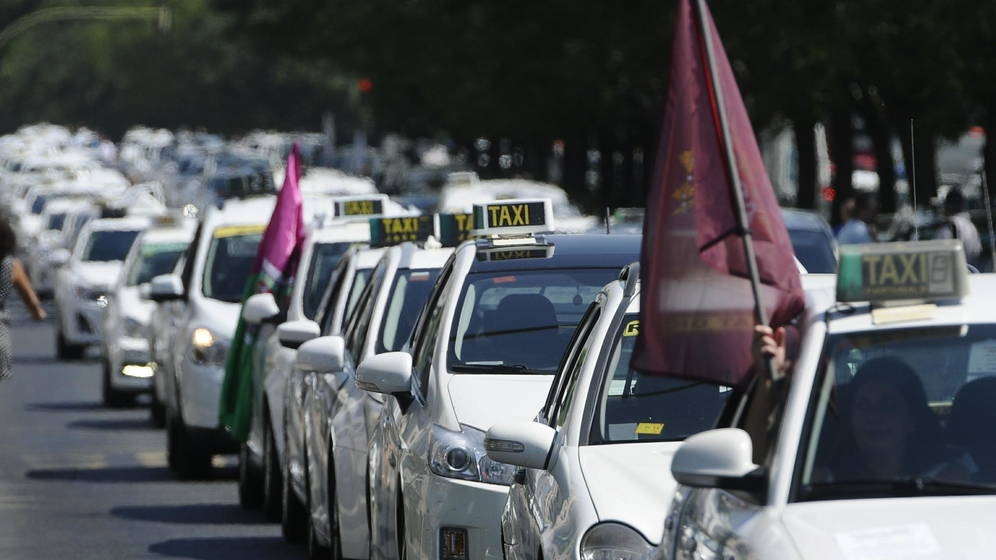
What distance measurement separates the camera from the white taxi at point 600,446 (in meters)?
6.53

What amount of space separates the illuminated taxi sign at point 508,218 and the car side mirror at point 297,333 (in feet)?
5.31

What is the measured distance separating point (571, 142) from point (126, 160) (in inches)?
1929

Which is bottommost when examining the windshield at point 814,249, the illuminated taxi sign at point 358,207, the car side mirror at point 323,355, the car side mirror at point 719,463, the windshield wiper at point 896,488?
the windshield at point 814,249

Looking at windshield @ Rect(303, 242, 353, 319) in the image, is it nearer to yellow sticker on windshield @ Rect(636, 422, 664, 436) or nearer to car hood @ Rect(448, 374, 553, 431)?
car hood @ Rect(448, 374, 553, 431)

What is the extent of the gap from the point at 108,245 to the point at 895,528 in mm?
26607

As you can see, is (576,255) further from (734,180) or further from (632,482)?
(734,180)

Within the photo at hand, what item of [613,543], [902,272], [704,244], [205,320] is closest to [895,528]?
[902,272]

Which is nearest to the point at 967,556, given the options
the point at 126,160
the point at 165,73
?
the point at 126,160

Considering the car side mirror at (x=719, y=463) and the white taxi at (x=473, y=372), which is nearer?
the car side mirror at (x=719, y=463)

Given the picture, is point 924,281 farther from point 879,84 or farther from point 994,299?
point 879,84

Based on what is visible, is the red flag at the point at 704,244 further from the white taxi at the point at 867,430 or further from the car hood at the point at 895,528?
the car hood at the point at 895,528

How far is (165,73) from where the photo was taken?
12988 centimetres

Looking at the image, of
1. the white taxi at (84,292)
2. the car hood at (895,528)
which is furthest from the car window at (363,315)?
the white taxi at (84,292)

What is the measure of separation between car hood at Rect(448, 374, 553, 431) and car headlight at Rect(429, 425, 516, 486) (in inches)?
3.9
